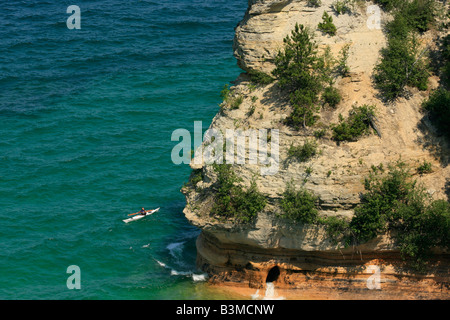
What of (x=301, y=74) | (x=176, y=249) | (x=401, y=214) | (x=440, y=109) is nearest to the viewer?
(x=401, y=214)

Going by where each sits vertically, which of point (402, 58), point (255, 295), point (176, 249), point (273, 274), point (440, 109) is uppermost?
point (402, 58)

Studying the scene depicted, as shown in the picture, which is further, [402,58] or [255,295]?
[255,295]

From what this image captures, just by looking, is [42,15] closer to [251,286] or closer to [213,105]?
[213,105]

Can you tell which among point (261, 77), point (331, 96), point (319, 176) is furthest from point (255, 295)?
point (261, 77)

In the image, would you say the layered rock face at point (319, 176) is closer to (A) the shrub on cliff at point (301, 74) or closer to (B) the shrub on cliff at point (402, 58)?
(B) the shrub on cliff at point (402, 58)

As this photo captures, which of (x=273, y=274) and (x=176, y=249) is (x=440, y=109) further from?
(x=176, y=249)

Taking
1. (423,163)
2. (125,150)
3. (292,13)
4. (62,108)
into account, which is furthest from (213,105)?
(423,163)

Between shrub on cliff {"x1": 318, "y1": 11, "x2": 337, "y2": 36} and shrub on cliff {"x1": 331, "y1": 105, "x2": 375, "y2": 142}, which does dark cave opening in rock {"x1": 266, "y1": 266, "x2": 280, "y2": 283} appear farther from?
shrub on cliff {"x1": 318, "y1": 11, "x2": 337, "y2": 36}
